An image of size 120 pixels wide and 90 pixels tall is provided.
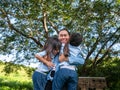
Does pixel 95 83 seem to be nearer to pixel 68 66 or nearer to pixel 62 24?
pixel 68 66

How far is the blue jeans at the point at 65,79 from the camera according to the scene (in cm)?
588

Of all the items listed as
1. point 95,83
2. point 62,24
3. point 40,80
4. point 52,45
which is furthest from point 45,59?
point 62,24

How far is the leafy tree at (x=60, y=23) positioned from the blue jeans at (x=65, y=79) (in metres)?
9.99

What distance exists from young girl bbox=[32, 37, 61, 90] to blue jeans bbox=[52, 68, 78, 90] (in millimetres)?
253

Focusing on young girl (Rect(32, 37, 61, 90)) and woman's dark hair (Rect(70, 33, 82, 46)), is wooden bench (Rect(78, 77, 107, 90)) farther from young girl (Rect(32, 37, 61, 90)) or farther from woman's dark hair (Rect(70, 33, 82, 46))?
woman's dark hair (Rect(70, 33, 82, 46))

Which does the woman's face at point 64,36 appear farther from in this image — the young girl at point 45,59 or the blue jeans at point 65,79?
the blue jeans at point 65,79

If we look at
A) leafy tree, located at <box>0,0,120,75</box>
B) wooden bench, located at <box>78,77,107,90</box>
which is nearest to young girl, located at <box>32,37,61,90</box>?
wooden bench, located at <box>78,77,107,90</box>

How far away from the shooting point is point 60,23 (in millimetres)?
16812

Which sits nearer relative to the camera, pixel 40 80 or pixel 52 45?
pixel 52 45

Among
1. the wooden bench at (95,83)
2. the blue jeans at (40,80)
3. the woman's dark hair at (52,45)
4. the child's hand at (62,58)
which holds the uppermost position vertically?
the woman's dark hair at (52,45)

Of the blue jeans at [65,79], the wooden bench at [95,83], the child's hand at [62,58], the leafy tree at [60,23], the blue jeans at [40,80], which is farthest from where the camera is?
the leafy tree at [60,23]

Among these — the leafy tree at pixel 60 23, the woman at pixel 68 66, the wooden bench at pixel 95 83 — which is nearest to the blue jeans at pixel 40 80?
the woman at pixel 68 66

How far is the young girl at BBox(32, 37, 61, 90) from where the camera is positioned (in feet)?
20.1

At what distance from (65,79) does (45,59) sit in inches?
20.2
